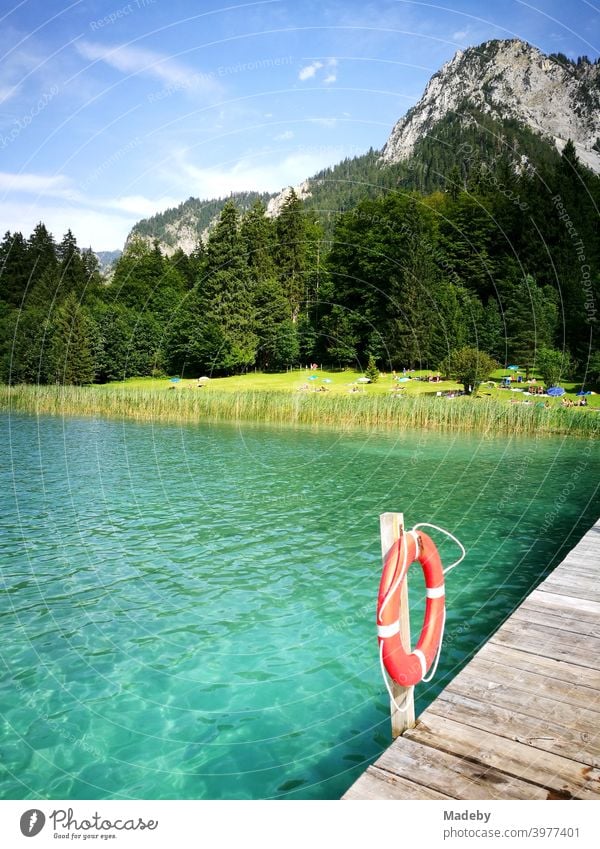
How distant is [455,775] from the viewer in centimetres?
365

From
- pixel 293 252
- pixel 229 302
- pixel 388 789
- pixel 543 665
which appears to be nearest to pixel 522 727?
pixel 543 665

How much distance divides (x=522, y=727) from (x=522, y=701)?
37cm

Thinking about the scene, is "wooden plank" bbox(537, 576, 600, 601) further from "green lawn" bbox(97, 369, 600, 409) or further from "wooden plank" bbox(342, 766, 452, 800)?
"green lawn" bbox(97, 369, 600, 409)

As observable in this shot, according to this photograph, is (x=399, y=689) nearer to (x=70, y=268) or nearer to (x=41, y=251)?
(x=70, y=268)

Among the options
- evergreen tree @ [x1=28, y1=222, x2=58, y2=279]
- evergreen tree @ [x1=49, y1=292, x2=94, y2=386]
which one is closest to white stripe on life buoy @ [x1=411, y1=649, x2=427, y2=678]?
evergreen tree @ [x1=49, y1=292, x2=94, y2=386]

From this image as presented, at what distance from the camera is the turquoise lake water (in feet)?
16.9

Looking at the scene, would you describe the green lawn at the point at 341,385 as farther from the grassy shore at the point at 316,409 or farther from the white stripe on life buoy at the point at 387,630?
the white stripe on life buoy at the point at 387,630

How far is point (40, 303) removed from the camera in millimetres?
73625

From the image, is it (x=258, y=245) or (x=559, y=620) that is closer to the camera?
(x=559, y=620)

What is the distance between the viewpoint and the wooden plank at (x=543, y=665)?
16.0 ft

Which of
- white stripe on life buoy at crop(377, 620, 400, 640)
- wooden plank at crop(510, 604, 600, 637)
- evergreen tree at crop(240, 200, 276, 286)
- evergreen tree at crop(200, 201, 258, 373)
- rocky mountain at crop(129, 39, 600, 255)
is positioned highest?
rocky mountain at crop(129, 39, 600, 255)

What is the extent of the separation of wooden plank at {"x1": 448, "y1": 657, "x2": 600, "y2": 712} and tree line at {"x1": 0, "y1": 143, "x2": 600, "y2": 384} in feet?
132

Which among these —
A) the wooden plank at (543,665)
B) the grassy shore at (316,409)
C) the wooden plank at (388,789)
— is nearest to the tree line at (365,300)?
the grassy shore at (316,409)
